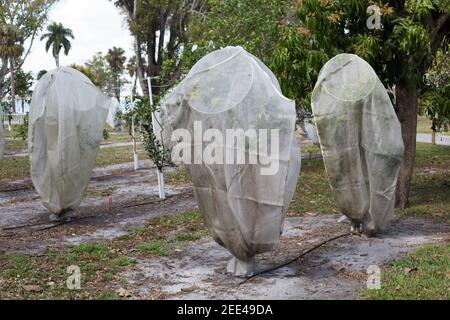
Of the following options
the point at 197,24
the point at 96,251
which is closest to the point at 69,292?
the point at 96,251

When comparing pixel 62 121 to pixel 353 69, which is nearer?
pixel 353 69

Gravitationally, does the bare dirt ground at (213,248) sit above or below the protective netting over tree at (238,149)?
below

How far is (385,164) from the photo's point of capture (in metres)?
8.48

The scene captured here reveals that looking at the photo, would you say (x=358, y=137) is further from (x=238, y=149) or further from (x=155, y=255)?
(x=155, y=255)

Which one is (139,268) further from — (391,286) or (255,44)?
(255,44)

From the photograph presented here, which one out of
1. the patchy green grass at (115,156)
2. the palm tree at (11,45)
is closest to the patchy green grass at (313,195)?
the patchy green grass at (115,156)

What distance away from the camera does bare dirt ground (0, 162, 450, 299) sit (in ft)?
21.2

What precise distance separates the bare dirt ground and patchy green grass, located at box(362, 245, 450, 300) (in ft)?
0.88

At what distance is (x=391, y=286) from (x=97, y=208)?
24.1 ft

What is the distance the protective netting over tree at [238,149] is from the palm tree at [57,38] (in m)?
59.0

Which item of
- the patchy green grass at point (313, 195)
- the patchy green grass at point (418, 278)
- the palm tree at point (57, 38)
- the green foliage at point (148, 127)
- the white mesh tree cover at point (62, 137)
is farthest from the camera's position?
the palm tree at point (57, 38)

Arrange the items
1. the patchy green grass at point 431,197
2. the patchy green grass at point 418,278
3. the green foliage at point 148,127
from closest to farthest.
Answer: the patchy green grass at point 418,278 → the patchy green grass at point 431,197 → the green foliage at point 148,127

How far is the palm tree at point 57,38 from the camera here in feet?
203

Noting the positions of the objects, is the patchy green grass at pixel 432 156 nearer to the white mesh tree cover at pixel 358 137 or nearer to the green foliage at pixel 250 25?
the green foliage at pixel 250 25
